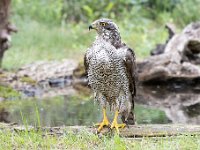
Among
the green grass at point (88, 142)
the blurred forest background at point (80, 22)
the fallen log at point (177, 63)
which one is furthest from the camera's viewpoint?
the blurred forest background at point (80, 22)

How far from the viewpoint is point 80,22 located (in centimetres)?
1934

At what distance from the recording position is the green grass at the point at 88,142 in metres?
6.14

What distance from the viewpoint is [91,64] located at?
6.99 meters

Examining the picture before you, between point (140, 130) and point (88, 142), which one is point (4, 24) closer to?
point (140, 130)

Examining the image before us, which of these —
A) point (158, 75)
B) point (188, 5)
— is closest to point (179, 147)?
point (158, 75)

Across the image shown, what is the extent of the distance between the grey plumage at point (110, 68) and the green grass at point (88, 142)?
65 centimetres

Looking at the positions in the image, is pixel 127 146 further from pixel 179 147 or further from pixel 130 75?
pixel 130 75

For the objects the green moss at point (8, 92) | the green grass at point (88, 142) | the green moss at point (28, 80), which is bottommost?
the green moss at point (8, 92)

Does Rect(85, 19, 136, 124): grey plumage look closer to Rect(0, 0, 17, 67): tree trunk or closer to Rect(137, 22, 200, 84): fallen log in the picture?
Rect(137, 22, 200, 84): fallen log

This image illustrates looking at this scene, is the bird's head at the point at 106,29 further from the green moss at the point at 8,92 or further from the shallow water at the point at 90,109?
the green moss at the point at 8,92

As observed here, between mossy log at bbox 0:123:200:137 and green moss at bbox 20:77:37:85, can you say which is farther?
green moss at bbox 20:77:37:85

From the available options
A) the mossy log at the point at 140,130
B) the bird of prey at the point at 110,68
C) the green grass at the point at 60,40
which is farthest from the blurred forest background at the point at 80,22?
the mossy log at the point at 140,130

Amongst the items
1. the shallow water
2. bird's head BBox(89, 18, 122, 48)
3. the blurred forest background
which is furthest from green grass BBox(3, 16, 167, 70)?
bird's head BBox(89, 18, 122, 48)

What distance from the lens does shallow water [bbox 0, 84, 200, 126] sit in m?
9.84
